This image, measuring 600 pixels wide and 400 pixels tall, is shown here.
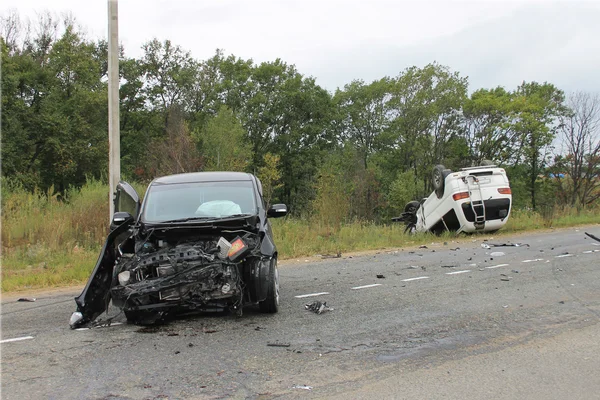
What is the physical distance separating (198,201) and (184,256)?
4.66ft

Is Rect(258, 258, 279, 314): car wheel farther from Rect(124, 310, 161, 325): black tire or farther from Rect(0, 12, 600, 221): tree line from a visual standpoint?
Rect(0, 12, 600, 221): tree line

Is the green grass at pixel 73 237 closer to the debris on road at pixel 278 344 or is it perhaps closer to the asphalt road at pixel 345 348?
the asphalt road at pixel 345 348

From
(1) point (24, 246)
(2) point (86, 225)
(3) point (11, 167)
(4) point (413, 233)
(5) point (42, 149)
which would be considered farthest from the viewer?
(5) point (42, 149)

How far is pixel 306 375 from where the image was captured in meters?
4.49

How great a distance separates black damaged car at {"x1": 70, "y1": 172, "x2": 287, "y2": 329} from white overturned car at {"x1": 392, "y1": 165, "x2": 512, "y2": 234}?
9916 mm

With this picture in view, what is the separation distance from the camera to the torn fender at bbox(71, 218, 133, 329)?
6289 mm

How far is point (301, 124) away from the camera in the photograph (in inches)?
2467

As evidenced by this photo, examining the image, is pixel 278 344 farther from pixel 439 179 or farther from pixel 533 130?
pixel 533 130

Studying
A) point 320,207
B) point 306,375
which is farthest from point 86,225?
point 306,375

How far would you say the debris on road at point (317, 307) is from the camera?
6773 mm

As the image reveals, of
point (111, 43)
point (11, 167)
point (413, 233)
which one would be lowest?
point (413, 233)

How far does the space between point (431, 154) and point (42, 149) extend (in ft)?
140

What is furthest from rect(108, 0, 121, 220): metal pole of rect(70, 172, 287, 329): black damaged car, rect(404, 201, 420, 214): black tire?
rect(404, 201, 420, 214): black tire

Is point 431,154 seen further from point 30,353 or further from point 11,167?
point 30,353
